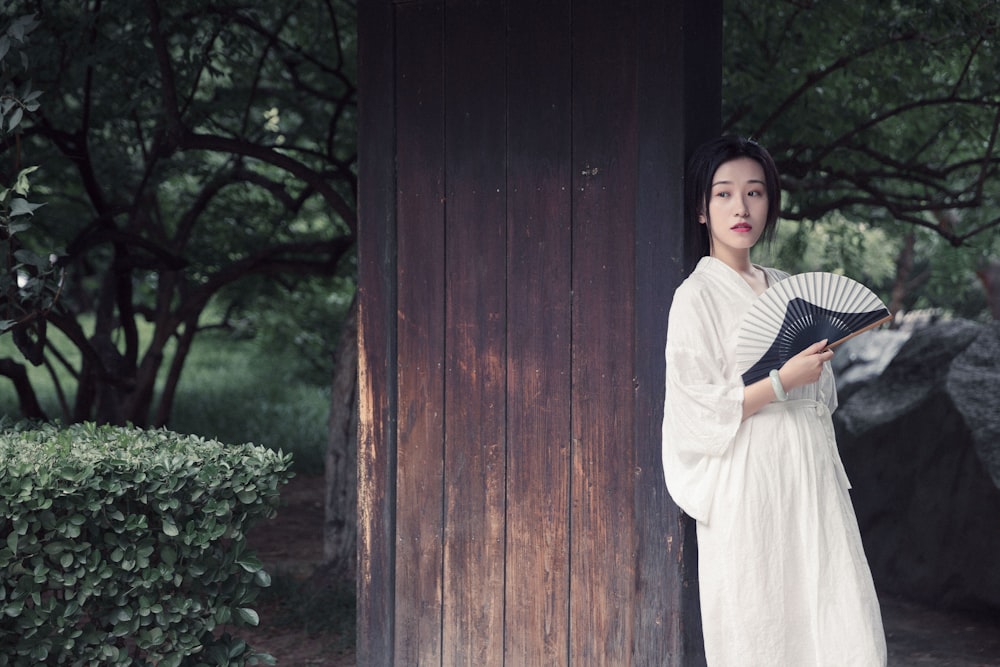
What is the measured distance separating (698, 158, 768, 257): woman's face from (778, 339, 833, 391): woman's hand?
347 millimetres

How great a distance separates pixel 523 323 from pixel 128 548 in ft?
4.80

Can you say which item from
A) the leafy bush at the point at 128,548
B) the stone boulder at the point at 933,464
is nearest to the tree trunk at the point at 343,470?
the leafy bush at the point at 128,548

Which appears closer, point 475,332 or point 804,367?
point 804,367

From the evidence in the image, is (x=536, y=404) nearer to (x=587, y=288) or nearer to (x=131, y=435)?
(x=587, y=288)

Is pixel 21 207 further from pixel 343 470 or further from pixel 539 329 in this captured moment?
pixel 343 470

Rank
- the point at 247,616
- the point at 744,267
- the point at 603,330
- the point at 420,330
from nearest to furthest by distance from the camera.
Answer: the point at 744,267
the point at 603,330
the point at 247,616
the point at 420,330

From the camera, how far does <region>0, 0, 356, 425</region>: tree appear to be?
567 centimetres

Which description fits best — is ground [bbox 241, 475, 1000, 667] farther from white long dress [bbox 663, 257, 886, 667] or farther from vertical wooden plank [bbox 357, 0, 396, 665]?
white long dress [bbox 663, 257, 886, 667]

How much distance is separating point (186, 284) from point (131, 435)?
15.7ft

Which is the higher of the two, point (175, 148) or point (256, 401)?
point (175, 148)

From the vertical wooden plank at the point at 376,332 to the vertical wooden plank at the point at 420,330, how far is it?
0.03 meters

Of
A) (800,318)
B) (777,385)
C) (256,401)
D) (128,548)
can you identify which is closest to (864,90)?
(800,318)

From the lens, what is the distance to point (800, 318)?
2.91m

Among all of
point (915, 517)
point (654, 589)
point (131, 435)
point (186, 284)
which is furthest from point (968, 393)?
point (186, 284)
